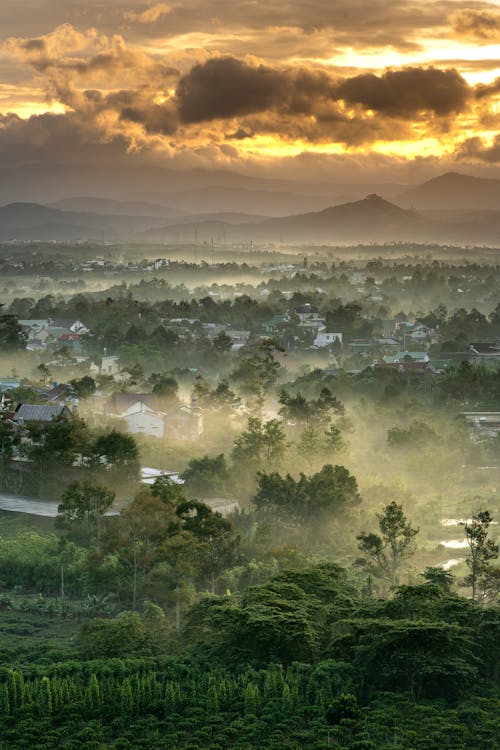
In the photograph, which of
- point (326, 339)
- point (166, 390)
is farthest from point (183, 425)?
point (326, 339)

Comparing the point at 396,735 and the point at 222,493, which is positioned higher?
the point at 222,493

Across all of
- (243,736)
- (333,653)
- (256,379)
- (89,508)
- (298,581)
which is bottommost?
(243,736)

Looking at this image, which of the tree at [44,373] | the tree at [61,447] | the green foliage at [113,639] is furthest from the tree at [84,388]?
the green foliage at [113,639]

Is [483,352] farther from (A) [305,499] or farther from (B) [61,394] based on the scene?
(A) [305,499]

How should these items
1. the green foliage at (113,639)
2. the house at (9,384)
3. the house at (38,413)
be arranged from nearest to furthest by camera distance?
1. the green foliage at (113,639)
2. the house at (38,413)
3. the house at (9,384)

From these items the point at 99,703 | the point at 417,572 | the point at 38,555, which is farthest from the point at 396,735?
the point at 38,555

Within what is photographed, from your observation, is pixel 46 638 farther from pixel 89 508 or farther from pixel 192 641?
pixel 89 508

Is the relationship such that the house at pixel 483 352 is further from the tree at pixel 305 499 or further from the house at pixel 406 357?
the tree at pixel 305 499
